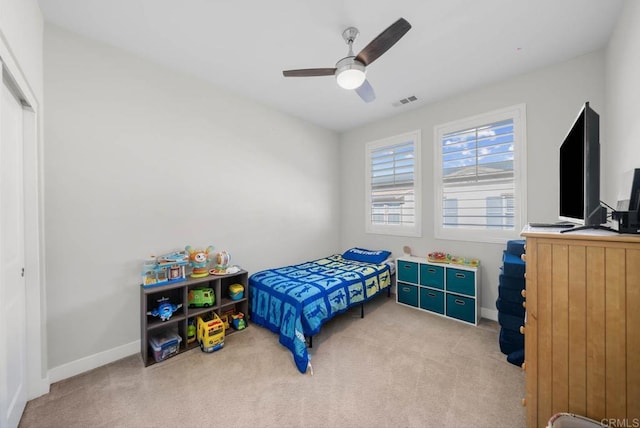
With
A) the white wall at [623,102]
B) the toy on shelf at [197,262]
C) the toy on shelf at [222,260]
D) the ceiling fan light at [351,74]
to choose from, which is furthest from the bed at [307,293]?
the white wall at [623,102]

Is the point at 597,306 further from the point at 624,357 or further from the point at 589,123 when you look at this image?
the point at 589,123

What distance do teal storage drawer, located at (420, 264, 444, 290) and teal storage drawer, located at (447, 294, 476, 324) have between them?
0.60ft

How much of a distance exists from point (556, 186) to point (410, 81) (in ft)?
6.26

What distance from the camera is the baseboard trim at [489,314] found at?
2838 mm

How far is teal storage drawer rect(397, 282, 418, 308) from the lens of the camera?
3205 millimetres

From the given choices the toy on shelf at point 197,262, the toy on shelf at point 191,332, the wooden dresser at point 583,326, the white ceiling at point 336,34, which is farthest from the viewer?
the toy on shelf at point 197,262

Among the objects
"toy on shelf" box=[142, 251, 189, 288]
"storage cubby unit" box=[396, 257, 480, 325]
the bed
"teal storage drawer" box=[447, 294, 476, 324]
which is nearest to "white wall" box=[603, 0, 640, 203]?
"storage cubby unit" box=[396, 257, 480, 325]

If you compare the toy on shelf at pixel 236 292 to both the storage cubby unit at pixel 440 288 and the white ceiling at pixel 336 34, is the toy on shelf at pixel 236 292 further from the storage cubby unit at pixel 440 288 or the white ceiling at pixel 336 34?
the white ceiling at pixel 336 34

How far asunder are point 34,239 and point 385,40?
284 centimetres

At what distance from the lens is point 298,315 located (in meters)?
2.18

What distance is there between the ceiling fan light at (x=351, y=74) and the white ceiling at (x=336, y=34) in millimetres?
360

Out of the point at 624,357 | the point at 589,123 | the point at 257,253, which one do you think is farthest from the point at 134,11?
the point at 624,357

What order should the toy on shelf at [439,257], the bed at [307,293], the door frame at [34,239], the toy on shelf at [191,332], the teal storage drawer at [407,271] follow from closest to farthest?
the door frame at [34,239] < the bed at [307,293] < the toy on shelf at [191,332] < the toy on shelf at [439,257] < the teal storage drawer at [407,271]

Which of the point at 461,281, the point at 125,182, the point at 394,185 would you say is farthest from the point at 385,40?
the point at 461,281
